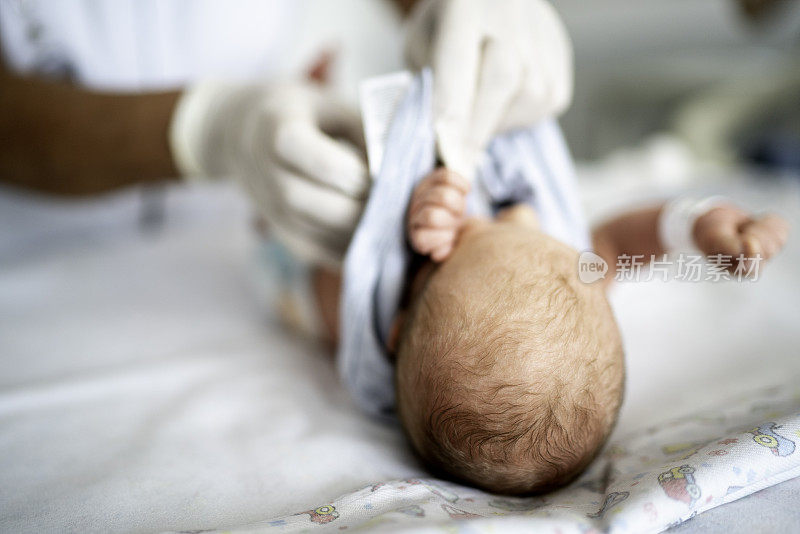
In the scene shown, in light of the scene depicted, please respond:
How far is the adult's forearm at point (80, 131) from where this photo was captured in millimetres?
871

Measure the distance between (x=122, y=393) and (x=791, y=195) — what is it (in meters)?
1.40

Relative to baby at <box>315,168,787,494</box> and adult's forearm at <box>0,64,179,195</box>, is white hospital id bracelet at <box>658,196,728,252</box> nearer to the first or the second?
baby at <box>315,168,787,494</box>

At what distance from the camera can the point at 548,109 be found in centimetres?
70

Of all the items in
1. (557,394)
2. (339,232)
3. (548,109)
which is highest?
(548,109)

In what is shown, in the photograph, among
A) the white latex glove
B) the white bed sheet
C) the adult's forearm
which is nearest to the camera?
the white bed sheet

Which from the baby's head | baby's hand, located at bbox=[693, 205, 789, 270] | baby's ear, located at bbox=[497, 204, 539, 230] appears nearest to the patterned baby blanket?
the baby's head

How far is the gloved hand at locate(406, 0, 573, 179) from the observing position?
618mm

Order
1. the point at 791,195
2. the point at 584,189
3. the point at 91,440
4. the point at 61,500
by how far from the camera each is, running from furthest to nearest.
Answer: the point at 584,189 → the point at 791,195 → the point at 91,440 → the point at 61,500

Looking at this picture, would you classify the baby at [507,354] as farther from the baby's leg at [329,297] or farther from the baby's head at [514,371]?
the baby's leg at [329,297]

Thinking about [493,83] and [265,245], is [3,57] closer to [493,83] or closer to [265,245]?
[265,245]

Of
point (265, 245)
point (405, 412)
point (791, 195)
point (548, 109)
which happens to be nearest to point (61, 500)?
point (405, 412)

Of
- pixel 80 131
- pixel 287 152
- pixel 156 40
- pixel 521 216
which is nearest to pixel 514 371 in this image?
pixel 521 216

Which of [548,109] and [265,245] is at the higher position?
[548,109]

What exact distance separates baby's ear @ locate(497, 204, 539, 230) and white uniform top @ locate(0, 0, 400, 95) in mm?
703
